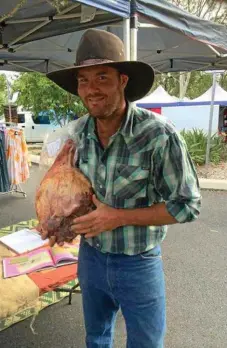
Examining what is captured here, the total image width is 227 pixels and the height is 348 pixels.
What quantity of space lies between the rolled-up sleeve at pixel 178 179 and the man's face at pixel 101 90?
29 cm

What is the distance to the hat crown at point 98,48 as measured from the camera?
1.46 meters

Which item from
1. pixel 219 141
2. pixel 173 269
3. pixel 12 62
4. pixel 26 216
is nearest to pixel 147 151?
pixel 173 269

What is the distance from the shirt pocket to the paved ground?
66.9 inches

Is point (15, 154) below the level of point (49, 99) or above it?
below

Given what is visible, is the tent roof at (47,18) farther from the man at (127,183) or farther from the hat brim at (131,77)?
the man at (127,183)

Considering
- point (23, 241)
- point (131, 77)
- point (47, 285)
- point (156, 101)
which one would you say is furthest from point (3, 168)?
point (156, 101)

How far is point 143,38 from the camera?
18.9 feet

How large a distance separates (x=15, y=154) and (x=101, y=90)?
4504 millimetres

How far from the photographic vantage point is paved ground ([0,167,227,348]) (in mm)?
2775

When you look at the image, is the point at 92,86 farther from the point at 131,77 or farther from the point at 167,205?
the point at 167,205

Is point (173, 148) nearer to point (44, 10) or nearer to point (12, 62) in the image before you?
point (44, 10)

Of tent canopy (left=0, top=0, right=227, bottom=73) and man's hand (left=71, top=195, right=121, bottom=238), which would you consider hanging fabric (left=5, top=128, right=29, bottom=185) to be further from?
man's hand (left=71, top=195, right=121, bottom=238)

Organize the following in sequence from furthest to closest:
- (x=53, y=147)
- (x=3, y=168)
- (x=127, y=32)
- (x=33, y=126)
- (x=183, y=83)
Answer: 1. (x=183, y=83)
2. (x=33, y=126)
3. (x=3, y=168)
4. (x=127, y=32)
5. (x=53, y=147)

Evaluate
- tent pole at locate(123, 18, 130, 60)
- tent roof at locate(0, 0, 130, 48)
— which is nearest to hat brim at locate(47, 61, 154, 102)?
tent roof at locate(0, 0, 130, 48)
